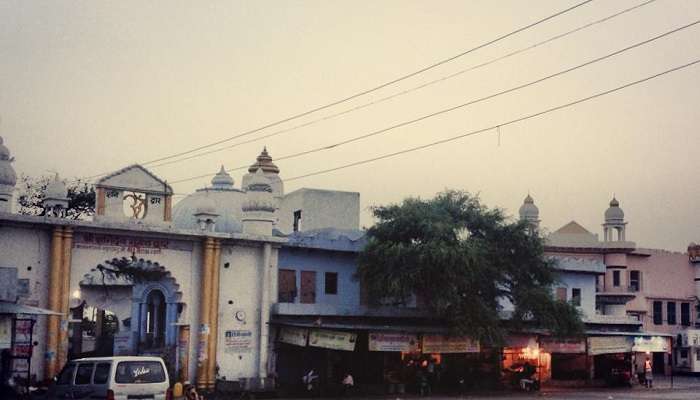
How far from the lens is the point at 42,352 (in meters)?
29.7

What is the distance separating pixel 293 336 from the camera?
1355 inches

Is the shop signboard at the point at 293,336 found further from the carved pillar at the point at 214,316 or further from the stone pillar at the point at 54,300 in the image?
the stone pillar at the point at 54,300

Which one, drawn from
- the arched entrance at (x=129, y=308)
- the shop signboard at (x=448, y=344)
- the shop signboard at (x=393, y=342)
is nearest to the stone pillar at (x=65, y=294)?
the arched entrance at (x=129, y=308)

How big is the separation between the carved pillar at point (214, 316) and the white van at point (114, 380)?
10.9 meters

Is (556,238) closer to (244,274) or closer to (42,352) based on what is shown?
(244,274)

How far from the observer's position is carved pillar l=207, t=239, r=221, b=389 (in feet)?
110

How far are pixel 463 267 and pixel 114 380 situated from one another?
57.9 ft

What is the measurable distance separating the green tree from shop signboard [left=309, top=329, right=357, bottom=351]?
3.18 metres

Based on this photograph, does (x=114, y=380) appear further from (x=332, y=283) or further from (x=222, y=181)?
(x=222, y=181)

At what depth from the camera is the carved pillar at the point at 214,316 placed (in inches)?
1315

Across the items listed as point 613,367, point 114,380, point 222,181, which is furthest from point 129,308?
point 114,380

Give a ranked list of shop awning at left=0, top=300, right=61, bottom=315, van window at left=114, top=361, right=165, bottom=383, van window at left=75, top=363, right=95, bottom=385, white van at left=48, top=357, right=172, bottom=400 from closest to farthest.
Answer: white van at left=48, top=357, right=172, bottom=400
van window at left=114, top=361, right=165, bottom=383
van window at left=75, top=363, right=95, bottom=385
shop awning at left=0, top=300, right=61, bottom=315

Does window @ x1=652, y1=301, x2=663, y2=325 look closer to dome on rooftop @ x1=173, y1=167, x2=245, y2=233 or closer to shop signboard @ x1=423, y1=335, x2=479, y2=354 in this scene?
shop signboard @ x1=423, y1=335, x2=479, y2=354

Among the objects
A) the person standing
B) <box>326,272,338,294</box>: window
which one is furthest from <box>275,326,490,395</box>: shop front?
<box>326,272,338,294</box>: window
